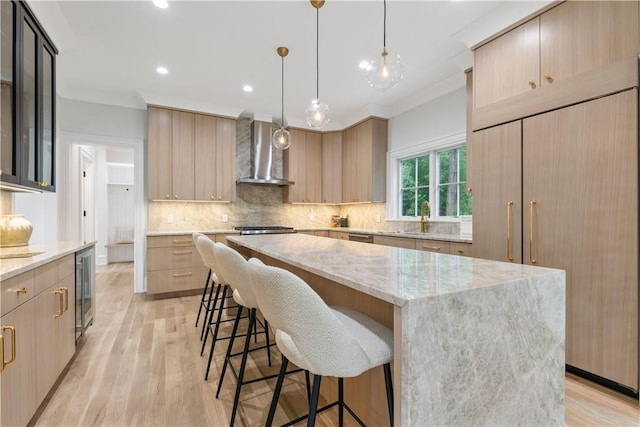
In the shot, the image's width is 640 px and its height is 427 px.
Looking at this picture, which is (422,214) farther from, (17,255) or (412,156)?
(17,255)

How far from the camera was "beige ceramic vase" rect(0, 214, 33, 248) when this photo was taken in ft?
6.62

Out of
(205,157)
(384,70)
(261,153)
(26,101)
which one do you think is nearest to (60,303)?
(26,101)

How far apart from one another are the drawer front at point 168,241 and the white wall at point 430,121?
3.26m

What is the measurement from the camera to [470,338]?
3.05 ft

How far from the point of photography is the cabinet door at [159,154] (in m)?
4.14

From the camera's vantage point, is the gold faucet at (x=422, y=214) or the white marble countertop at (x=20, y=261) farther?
the gold faucet at (x=422, y=214)

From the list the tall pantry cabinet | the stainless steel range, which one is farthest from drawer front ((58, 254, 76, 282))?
the tall pantry cabinet

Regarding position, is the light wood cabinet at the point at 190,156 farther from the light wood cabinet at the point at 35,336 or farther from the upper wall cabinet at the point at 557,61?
the upper wall cabinet at the point at 557,61

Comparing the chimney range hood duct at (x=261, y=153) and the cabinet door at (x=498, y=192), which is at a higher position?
the chimney range hood duct at (x=261, y=153)

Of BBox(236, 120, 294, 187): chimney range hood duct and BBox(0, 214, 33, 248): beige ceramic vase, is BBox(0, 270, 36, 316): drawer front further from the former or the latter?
BBox(236, 120, 294, 187): chimney range hood duct

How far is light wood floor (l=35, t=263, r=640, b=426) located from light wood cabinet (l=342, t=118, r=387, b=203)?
9.63ft

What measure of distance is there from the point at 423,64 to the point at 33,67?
3.47 metres

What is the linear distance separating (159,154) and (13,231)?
233cm

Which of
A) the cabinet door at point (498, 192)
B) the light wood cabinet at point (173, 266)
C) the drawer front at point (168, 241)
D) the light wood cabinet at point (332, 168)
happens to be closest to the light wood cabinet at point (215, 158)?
the drawer front at point (168, 241)
